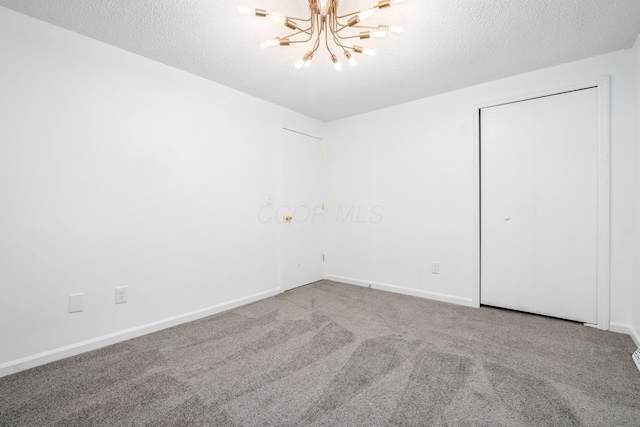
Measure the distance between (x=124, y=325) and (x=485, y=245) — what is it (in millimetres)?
3500

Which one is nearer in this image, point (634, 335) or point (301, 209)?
point (634, 335)

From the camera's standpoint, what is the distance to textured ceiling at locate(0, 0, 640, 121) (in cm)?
178

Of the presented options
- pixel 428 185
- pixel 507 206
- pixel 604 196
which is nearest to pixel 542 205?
pixel 507 206

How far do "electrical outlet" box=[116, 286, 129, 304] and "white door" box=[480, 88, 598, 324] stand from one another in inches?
135

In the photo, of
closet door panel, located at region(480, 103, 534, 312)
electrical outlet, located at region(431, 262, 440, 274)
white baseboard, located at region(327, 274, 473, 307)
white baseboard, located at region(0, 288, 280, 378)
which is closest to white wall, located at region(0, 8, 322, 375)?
white baseboard, located at region(0, 288, 280, 378)

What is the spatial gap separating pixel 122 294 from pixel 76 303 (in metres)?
0.28

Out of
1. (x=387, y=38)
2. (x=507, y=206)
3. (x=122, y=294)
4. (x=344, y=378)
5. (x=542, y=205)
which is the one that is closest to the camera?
(x=344, y=378)

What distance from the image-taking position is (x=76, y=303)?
80.0 inches

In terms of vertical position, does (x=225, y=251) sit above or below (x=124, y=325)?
above

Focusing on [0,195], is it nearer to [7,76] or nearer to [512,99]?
[7,76]

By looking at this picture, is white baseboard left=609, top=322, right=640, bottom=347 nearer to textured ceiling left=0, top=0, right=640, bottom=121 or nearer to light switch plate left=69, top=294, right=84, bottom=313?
textured ceiling left=0, top=0, right=640, bottom=121

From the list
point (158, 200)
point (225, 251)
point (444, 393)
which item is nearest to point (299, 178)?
point (225, 251)

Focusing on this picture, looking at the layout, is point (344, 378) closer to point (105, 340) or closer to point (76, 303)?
point (105, 340)

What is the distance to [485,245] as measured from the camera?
2977 mm
